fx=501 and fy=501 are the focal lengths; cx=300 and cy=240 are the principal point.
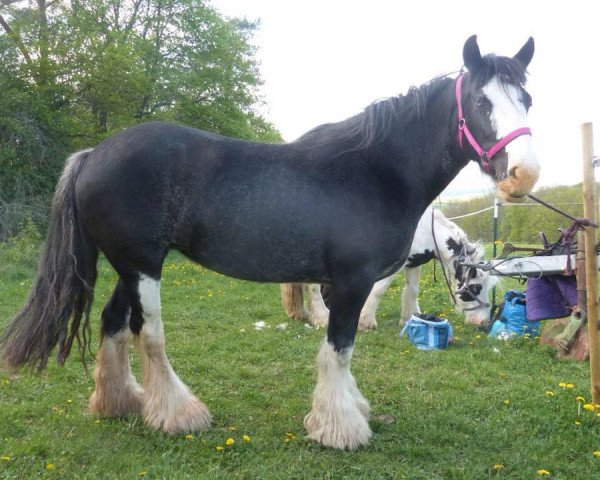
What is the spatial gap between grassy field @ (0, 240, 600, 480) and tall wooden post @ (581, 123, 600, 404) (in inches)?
14.6

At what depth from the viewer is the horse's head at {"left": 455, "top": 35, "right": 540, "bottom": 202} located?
2.69m

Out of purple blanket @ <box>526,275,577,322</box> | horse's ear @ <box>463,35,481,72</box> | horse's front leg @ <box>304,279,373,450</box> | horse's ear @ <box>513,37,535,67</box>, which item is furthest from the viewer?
purple blanket @ <box>526,275,577,322</box>

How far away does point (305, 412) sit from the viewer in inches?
151

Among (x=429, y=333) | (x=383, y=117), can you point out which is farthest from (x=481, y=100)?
(x=429, y=333)

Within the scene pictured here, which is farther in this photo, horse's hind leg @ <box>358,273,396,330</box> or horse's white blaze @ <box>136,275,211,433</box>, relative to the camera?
horse's hind leg @ <box>358,273,396,330</box>

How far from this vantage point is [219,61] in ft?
67.8

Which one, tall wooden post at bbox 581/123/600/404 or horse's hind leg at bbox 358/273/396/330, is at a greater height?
tall wooden post at bbox 581/123/600/404

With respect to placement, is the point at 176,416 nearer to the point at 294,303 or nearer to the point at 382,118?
the point at 382,118

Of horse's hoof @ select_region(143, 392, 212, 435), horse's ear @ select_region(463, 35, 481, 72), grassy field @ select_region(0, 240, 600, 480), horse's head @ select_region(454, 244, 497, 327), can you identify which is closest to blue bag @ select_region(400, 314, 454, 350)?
grassy field @ select_region(0, 240, 600, 480)

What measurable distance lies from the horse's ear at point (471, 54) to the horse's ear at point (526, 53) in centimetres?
32

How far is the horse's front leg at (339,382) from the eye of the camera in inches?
124

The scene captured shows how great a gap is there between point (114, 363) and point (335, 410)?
162cm

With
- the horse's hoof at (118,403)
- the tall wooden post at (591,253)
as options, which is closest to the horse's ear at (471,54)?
the tall wooden post at (591,253)

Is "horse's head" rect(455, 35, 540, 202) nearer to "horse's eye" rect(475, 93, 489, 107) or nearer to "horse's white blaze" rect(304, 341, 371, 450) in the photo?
"horse's eye" rect(475, 93, 489, 107)
